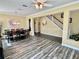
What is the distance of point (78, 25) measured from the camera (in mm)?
6000

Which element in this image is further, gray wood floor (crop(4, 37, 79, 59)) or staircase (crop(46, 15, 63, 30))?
staircase (crop(46, 15, 63, 30))

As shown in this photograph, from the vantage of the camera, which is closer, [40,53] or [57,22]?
[40,53]

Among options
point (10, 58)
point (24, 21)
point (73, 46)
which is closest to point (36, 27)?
point (24, 21)

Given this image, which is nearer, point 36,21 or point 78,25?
point 78,25

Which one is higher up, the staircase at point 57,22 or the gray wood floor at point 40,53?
the staircase at point 57,22

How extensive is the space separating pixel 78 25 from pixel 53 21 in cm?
333

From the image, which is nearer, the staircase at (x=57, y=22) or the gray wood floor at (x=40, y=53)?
the gray wood floor at (x=40, y=53)

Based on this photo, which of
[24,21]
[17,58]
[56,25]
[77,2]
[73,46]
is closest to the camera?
[17,58]

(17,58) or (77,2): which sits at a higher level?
(77,2)

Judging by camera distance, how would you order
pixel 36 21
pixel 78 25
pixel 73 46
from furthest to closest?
pixel 36 21
pixel 78 25
pixel 73 46

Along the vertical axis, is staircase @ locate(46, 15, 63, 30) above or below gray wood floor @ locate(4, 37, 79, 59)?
above

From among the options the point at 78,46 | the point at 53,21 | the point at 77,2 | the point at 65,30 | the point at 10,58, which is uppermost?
the point at 77,2

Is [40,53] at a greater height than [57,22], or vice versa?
[57,22]

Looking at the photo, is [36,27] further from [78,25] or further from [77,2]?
[77,2]
